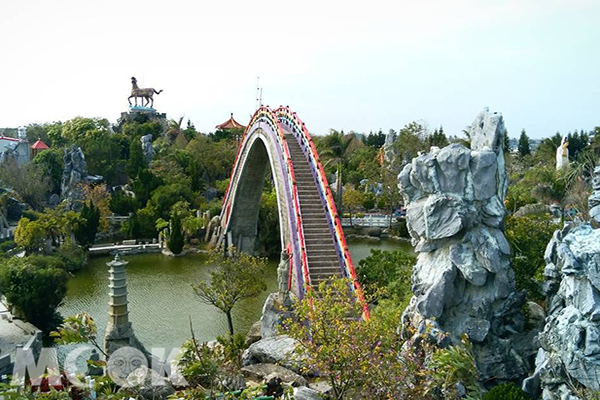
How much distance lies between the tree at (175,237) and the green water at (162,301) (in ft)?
2.06

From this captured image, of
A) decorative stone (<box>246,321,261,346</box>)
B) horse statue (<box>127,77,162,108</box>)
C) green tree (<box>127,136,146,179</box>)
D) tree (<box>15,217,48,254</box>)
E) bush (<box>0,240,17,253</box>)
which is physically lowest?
decorative stone (<box>246,321,261,346</box>)

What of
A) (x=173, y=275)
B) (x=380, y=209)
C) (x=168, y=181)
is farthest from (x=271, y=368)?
(x=380, y=209)

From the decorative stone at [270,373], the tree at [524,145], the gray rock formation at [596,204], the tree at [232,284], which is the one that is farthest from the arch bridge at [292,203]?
the tree at [524,145]

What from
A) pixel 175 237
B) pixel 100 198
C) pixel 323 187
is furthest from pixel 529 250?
pixel 100 198

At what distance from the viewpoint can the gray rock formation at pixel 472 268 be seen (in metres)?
8.97

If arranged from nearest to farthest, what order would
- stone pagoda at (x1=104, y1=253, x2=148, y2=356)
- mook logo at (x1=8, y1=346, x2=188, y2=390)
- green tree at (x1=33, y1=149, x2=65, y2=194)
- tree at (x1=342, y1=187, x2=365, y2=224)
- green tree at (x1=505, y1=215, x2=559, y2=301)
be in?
mook logo at (x1=8, y1=346, x2=188, y2=390)
green tree at (x1=505, y1=215, x2=559, y2=301)
stone pagoda at (x1=104, y1=253, x2=148, y2=356)
tree at (x1=342, y1=187, x2=365, y2=224)
green tree at (x1=33, y1=149, x2=65, y2=194)

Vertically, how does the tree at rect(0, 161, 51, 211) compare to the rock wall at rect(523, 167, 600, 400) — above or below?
above

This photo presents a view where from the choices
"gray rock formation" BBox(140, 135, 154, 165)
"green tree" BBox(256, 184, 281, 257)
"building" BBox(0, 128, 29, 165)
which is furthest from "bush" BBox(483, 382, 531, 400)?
"building" BBox(0, 128, 29, 165)

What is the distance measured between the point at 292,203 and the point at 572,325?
34.8 ft

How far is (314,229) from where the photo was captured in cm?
1620

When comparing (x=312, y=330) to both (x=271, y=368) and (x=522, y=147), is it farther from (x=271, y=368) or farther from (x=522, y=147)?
(x=522, y=147)

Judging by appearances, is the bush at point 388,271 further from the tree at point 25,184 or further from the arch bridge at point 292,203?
the tree at point 25,184

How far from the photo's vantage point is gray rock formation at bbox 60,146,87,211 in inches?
1271

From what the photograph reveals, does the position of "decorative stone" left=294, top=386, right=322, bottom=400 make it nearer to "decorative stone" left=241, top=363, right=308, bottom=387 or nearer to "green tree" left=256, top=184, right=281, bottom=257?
"decorative stone" left=241, top=363, right=308, bottom=387
